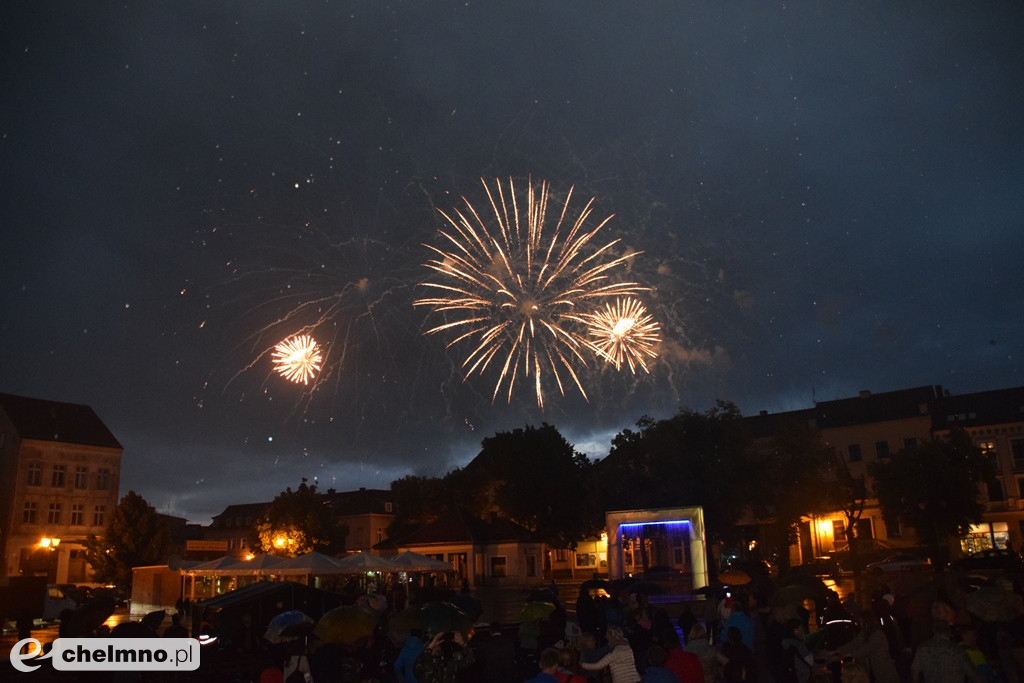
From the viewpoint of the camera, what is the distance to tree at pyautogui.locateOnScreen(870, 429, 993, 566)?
45344mm

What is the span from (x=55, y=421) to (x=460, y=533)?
2903 centimetres

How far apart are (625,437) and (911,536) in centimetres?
2355

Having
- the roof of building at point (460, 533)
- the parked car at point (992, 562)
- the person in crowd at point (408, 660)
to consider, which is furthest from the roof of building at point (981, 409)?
the person in crowd at point (408, 660)

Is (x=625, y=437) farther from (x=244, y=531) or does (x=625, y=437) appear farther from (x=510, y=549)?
(x=244, y=531)

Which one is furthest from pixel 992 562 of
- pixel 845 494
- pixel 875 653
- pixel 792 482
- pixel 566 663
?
pixel 566 663

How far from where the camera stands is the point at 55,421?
54.9 m

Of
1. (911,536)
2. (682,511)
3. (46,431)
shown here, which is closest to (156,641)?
(682,511)

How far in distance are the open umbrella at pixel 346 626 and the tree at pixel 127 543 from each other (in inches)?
1640

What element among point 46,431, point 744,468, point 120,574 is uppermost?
point 46,431

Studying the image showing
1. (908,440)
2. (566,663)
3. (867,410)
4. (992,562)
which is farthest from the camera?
(867,410)

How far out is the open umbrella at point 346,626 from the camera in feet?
34.1

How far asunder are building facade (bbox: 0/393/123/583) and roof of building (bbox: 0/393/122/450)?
59 millimetres

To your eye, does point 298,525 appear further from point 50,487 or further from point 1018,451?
point 1018,451

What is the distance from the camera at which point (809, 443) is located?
152 ft
